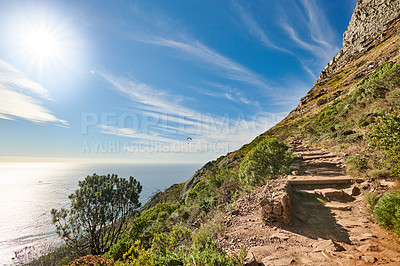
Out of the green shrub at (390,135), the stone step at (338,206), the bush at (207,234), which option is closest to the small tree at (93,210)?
the bush at (207,234)

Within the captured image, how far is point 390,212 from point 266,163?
464 cm

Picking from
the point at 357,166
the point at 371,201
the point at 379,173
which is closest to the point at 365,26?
the point at 357,166

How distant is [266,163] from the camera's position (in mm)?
7934

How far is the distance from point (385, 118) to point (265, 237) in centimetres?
506

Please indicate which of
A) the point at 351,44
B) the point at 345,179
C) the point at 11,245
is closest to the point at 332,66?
the point at 351,44

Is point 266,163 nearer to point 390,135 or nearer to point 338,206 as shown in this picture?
point 338,206

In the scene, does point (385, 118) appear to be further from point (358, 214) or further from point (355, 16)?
point (355, 16)

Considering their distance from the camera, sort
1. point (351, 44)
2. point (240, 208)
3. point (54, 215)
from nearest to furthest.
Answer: point (240, 208) < point (54, 215) < point (351, 44)

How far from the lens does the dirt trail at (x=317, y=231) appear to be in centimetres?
290

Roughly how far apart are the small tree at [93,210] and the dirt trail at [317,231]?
20.3 meters

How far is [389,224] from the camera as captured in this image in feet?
11.3

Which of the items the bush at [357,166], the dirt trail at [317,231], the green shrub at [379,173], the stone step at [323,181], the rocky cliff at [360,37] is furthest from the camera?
the rocky cliff at [360,37]

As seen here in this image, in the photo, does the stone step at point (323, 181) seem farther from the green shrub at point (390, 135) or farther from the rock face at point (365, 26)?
the rock face at point (365, 26)

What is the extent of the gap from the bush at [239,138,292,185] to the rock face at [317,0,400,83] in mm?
78007
